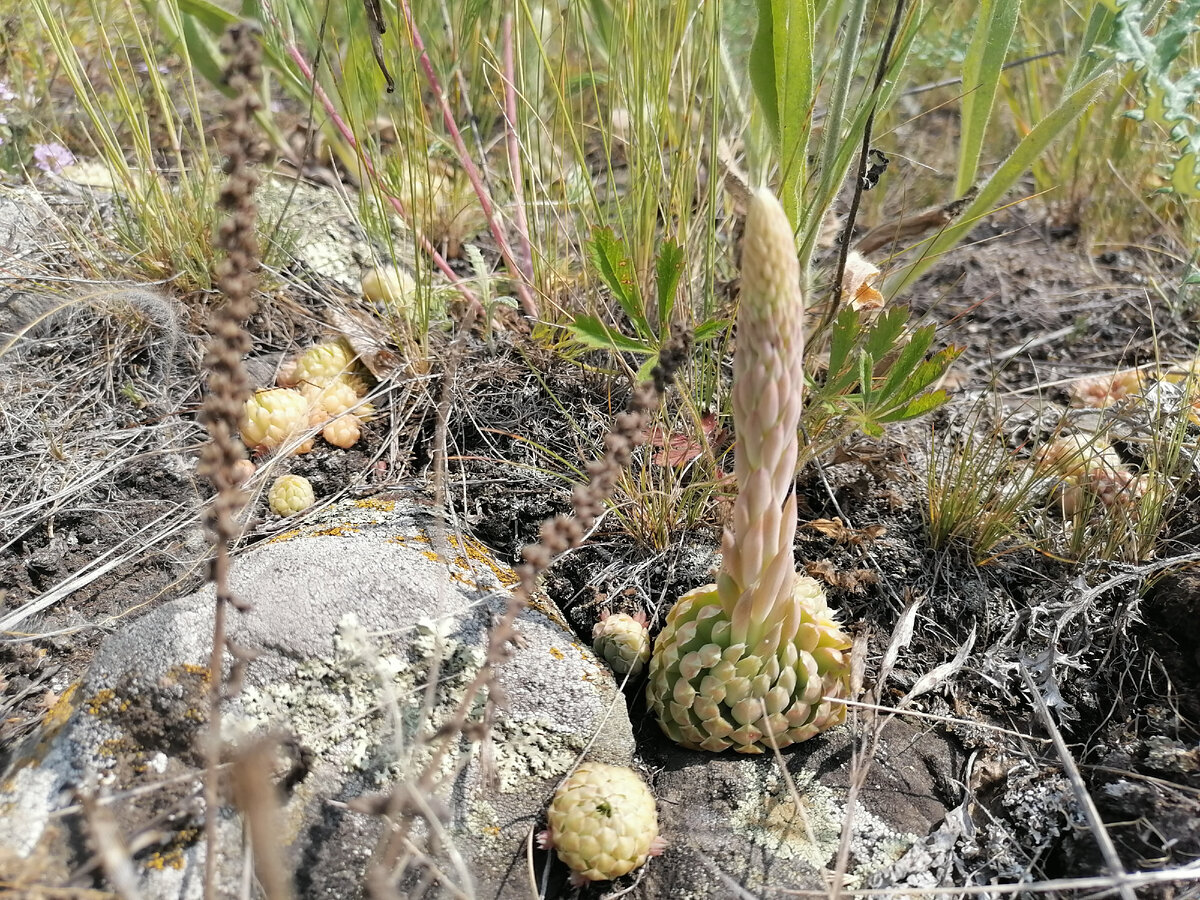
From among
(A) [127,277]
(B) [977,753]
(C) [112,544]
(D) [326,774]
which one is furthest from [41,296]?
(B) [977,753]

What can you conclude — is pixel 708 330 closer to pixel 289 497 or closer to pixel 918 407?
pixel 918 407

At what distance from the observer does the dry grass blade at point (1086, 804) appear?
3.53 feet

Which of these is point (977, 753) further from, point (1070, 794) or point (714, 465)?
point (714, 465)

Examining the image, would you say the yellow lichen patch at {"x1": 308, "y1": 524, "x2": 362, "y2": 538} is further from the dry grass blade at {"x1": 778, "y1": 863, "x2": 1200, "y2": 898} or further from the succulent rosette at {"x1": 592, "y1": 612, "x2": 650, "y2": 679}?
the dry grass blade at {"x1": 778, "y1": 863, "x2": 1200, "y2": 898}

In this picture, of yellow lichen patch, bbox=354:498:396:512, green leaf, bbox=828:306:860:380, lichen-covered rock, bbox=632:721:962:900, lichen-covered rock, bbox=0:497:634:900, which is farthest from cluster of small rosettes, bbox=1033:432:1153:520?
yellow lichen patch, bbox=354:498:396:512

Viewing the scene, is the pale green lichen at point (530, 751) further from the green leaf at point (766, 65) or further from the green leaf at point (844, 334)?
the green leaf at point (766, 65)

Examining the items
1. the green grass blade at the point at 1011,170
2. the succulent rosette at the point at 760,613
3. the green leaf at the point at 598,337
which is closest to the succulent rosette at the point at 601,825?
the succulent rosette at the point at 760,613

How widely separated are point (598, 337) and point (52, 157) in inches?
82.6

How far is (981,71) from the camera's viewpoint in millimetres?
1931

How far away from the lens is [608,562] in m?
1.85

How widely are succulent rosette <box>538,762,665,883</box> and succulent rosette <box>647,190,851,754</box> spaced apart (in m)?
0.20

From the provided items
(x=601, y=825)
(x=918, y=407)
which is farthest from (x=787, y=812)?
(x=918, y=407)

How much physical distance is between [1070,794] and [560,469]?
1227 mm

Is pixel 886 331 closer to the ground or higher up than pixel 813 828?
higher up
